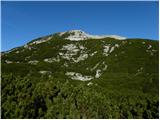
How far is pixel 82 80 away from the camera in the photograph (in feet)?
271

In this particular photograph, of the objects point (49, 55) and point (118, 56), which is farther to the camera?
point (49, 55)

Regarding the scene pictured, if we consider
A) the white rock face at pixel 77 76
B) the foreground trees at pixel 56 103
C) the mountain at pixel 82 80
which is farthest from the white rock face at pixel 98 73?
the foreground trees at pixel 56 103

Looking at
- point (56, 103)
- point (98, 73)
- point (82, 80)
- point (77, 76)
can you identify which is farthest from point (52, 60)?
point (56, 103)

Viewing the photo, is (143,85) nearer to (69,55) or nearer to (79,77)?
(79,77)

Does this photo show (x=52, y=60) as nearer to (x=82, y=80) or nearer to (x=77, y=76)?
(x=77, y=76)

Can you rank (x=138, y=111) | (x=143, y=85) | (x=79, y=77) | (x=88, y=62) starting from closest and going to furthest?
1. (x=138, y=111)
2. (x=143, y=85)
3. (x=79, y=77)
4. (x=88, y=62)

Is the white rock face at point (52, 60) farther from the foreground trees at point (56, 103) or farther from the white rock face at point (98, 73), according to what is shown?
the foreground trees at point (56, 103)

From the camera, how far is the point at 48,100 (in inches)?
494

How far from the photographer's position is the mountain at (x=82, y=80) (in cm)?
1232

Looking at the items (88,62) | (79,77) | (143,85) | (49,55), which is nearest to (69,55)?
(49,55)

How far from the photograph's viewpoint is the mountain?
40.4 ft

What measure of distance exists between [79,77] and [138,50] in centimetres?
3108

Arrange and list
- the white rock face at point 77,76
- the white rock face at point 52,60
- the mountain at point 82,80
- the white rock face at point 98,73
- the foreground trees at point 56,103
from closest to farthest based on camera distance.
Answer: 1. the foreground trees at point 56,103
2. the mountain at point 82,80
3. the white rock face at point 77,76
4. the white rock face at point 98,73
5. the white rock face at point 52,60

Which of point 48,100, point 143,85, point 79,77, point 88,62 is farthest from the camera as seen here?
point 88,62
